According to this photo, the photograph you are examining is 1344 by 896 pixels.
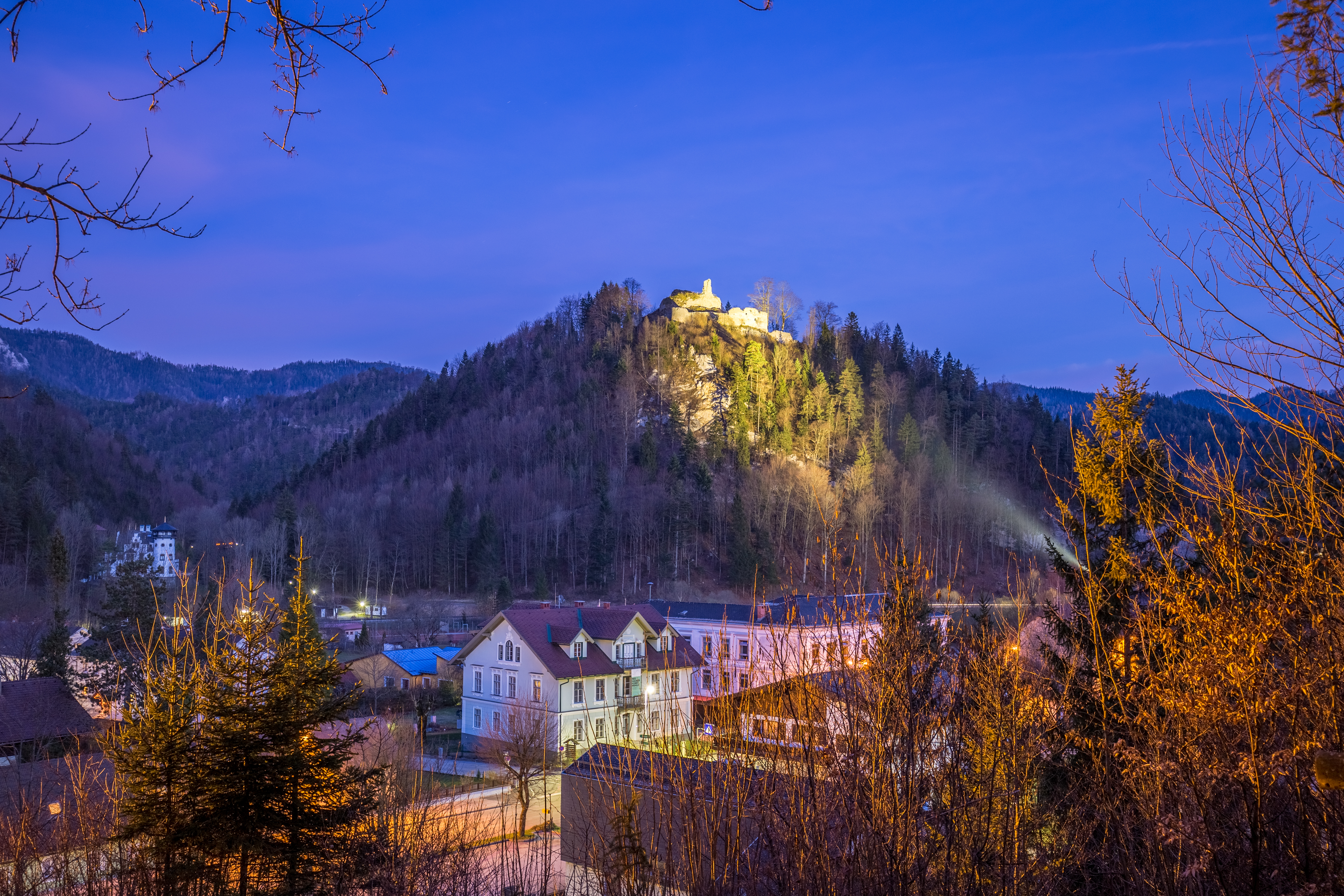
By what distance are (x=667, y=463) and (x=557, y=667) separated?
1910 inches

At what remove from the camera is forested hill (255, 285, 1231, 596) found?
206ft

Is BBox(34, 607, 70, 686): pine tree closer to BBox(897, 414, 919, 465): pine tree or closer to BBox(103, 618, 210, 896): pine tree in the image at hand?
BBox(103, 618, 210, 896): pine tree

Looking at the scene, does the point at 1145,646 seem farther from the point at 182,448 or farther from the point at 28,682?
the point at 182,448

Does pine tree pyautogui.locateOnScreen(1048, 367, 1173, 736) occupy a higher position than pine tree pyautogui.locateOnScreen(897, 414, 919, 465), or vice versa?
pine tree pyautogui.locateOnScreen(897, 414, 919, 465)

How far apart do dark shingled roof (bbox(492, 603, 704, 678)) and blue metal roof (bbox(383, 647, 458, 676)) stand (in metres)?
7.76

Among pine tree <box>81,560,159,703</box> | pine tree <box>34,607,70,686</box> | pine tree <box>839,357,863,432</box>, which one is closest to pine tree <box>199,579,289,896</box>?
pine tree <box>81,560,159,703</box>

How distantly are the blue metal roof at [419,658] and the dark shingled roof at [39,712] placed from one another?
11961 millimetres

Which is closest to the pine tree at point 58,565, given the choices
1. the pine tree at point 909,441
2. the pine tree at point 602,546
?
the pine tree at point 602,546

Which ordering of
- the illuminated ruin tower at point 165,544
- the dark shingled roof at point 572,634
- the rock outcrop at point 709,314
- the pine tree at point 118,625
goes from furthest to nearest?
the rock outcrop at point 709,314
the illuminated ruin tower at point 165,544
the dark shingled roof at point 572,634
the pine tree at point 118,625

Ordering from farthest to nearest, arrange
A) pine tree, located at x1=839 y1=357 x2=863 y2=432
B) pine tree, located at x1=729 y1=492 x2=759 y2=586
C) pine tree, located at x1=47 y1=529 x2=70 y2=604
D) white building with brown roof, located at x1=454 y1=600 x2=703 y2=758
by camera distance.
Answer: pine tree, located at x1=839 y1=357 x2=863 y2=432, pine tree, located at x1=729 y1=492 x2=759 y2=586, pine tree, located at x1=47 y1=529 x2=70 y2=604, white building with brown roof, located at x1=454 y1=600 x2=703 y2=758

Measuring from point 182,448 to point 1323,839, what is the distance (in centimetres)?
14432

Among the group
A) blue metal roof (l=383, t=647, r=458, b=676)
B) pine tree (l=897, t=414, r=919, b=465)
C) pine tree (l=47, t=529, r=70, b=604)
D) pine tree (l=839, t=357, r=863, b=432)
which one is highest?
pine tree (l=839, t=357, r=863, b=432)

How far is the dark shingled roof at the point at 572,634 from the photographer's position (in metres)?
26.2

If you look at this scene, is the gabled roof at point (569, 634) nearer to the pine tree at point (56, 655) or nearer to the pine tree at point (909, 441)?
the pine tree at point (56, 655)
